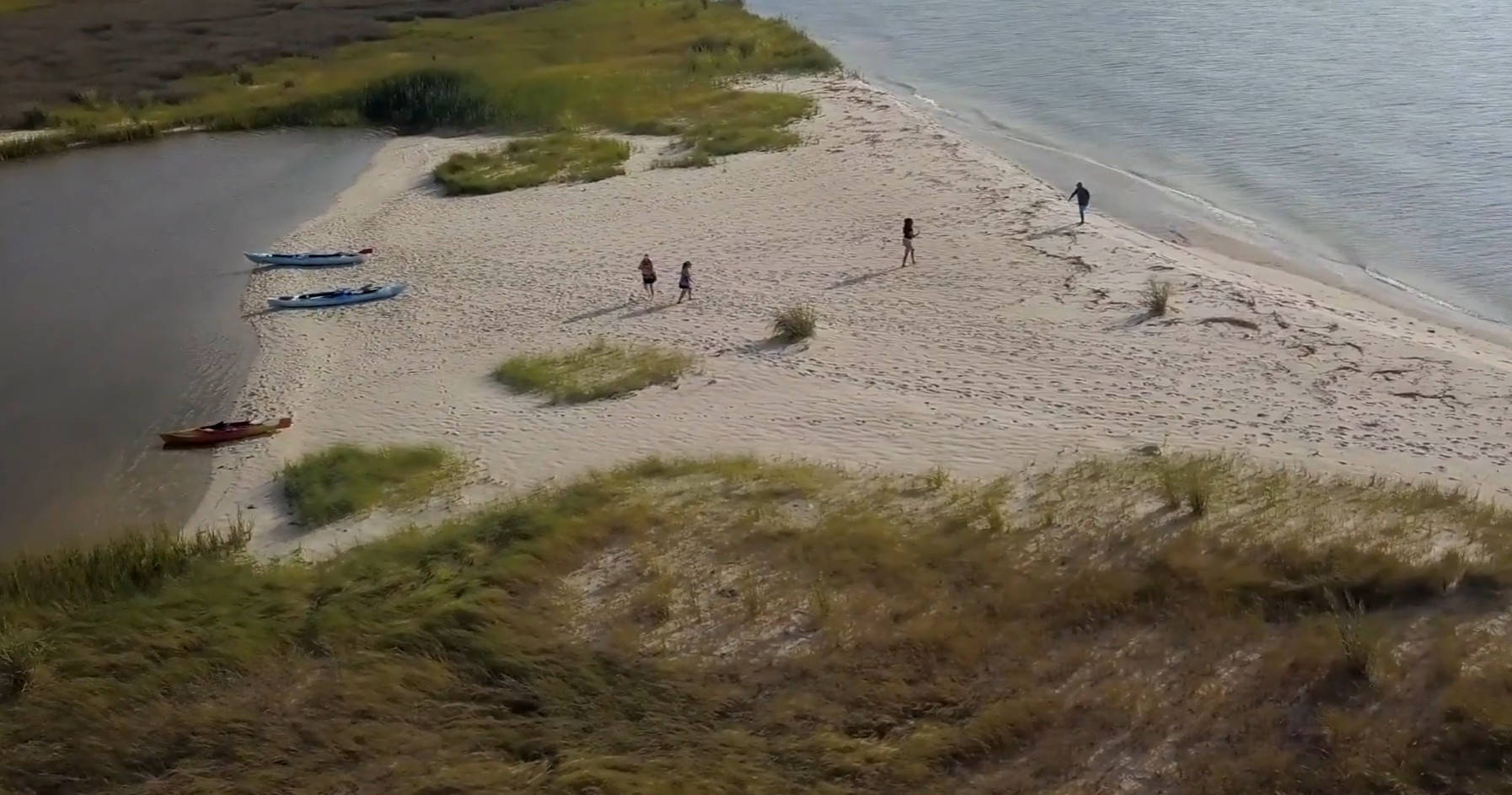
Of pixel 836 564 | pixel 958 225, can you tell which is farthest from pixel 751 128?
pixel 836 564

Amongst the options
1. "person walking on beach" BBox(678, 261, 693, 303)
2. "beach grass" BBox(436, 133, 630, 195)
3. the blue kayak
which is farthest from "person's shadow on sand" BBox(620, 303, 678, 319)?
"beach grass" BBox(436, 133, 630, 195)

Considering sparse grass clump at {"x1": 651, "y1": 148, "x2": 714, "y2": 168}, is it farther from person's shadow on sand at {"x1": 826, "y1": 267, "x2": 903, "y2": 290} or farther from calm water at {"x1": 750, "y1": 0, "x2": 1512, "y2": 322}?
person's shadow on sand at {"x1": 826, "y1": 267, "x2": 903, "y2": 290}

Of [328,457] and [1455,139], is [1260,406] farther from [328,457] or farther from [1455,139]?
[1455,139]

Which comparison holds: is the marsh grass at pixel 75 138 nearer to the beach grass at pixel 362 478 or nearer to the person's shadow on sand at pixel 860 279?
the beach grass at pixel 362 478

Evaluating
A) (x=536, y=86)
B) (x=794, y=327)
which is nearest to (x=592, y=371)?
(x=794, y=327)

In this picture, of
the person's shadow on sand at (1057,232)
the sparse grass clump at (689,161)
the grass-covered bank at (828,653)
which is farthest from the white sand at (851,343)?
the grass-covered bank at (828,653)

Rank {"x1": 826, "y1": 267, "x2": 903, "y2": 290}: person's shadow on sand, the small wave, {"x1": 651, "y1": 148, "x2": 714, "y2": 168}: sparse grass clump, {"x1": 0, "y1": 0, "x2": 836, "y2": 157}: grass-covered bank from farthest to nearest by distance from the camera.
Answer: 1. {"x1": 0, "y1": 0, "x2": 836, "y2": 157}: grass-covered bank
2. {"x1": 651, "y1": 148, "x2": 714, "y2": 168}: sparse grass clump
3. {"x1": 826, "y1": 267, "x2": 903, "y2": 290}: person's shadow on sand
4. the small wave
